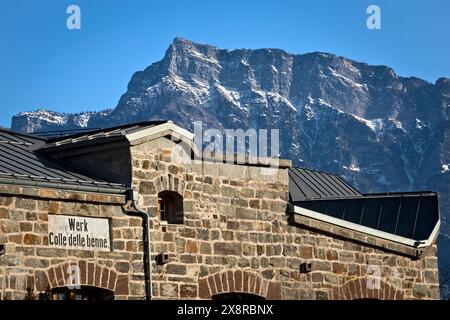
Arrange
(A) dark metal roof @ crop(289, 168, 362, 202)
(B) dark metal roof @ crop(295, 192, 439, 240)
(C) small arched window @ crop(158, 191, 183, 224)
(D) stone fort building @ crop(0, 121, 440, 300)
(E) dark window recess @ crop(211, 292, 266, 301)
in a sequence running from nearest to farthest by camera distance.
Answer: (D) stone fort building @ crop(0, 121, 440, 300), (C) small arched window @ crop(158, 191, 183, 224), (E) dark window recess @ crop(211, 292, 266, 301), (B) dark metal roof @ crop(295, 192, 439, 240), (A) dark metal roof @ crop(289, 168, 362, 202)

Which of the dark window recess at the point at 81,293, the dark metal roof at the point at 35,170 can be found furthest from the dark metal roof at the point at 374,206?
the dark window recess at the point at 81,293

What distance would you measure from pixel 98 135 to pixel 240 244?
4274mm

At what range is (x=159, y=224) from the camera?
28922 millimetres

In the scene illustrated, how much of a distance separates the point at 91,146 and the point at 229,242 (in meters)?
3.97

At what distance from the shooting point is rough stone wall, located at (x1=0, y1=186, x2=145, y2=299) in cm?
2595

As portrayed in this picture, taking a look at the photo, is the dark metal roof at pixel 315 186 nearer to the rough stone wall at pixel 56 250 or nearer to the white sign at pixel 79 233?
the rough stone wall at pixel 56 250

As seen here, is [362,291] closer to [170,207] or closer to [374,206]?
[170,207]

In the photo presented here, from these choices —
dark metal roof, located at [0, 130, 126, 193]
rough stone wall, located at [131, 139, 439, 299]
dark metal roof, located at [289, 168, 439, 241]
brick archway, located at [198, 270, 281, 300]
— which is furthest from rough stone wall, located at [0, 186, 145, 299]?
dark metal roof, located at [289, 168, 439, 241]

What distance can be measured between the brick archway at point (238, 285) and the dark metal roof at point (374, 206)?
25.7 feet

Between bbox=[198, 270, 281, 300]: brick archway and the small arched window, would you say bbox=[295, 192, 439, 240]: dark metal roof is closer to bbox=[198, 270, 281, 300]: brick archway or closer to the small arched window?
bbox=[198, 270, 281, 300]: brick archway

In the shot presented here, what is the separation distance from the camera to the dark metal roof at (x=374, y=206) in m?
38.9

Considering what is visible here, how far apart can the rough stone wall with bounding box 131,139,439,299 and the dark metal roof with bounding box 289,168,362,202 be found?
8.14 metres

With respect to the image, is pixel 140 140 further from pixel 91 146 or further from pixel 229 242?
pixel 229 242

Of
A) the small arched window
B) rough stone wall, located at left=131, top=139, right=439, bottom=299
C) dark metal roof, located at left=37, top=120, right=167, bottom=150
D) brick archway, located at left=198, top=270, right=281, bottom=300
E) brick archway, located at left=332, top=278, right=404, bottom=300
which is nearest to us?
rough stone wall, located at left=131, top=139, right=439, bottom=299
